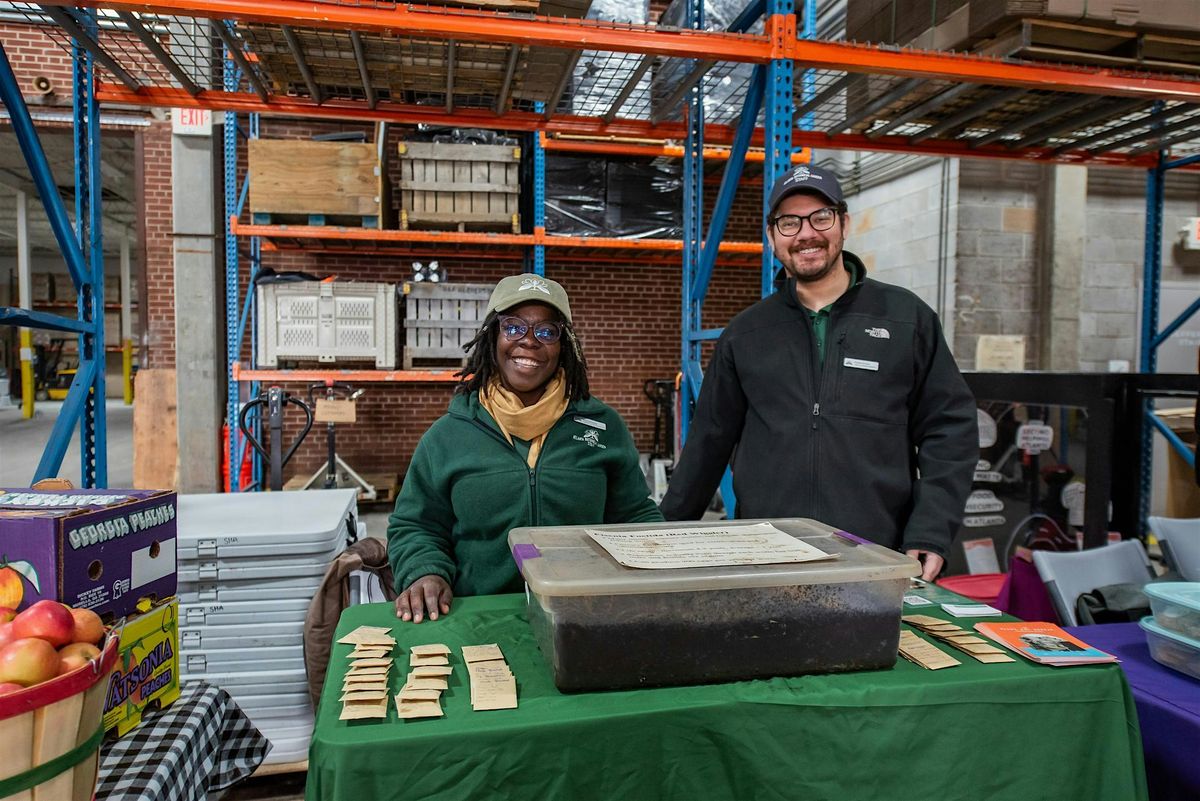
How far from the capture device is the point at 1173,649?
5.32 ft

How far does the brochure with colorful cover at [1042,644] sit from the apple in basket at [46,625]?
5.28ft

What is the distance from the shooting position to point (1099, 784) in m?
1.22

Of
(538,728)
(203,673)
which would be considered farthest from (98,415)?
(538,728)

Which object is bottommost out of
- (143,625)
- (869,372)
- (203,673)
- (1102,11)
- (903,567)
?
(203,673)

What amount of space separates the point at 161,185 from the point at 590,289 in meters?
4.96

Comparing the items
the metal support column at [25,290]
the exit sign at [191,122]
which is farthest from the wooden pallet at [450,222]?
the metal support column at [25,290]

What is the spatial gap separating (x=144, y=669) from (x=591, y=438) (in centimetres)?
113

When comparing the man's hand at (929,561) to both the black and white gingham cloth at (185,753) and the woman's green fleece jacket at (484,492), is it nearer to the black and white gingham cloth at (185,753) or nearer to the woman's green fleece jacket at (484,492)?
the woman's green fleece jacket at (484,492)

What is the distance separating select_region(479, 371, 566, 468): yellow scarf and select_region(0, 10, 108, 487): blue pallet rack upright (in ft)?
8.00

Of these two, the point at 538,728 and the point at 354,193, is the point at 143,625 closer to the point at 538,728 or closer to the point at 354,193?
the point at 538,728

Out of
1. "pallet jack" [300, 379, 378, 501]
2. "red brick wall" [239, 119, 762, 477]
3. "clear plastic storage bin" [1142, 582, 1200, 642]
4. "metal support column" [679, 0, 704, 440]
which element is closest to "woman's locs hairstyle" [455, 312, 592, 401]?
"clear plastic storage bin" [1142, 582, 1200, 642]

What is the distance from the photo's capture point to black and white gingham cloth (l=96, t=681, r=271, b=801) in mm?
1294

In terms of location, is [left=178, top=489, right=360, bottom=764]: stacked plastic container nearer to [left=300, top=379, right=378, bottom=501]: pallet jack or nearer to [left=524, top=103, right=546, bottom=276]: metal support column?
[left=300, top=379, right=378, bottom=501]: pallet jack

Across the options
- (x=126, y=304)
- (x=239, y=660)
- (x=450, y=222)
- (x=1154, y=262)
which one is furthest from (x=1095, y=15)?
(x=126, y=304)
